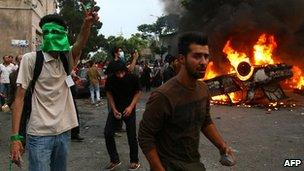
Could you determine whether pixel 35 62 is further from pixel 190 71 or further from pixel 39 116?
pixel 190 71

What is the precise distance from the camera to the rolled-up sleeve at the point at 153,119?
3225 millimetres

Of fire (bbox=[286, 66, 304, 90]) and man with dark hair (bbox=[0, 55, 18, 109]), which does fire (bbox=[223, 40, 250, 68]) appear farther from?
man with dark hair (bbox=[0, 55, 18, 109])

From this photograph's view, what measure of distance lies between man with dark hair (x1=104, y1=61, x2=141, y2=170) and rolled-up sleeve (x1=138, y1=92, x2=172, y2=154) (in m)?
3.71

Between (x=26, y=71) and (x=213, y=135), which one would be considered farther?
(x=26, y=71)

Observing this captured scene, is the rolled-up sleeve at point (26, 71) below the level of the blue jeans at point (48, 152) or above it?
→ above

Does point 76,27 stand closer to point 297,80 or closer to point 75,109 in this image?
point 297,80

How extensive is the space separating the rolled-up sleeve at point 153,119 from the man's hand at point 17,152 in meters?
1.10

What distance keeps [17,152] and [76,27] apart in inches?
1788

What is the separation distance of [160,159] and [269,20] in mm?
19434

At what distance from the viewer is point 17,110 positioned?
3838 mm

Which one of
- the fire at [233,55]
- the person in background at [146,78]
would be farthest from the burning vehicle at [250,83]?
the person in background at [146,78]

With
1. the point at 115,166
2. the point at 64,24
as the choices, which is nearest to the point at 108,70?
the point at 115,166

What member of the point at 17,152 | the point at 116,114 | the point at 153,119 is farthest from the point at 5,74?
the point at 153,119

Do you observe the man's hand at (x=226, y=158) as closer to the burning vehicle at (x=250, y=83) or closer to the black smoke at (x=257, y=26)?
the burning vehicle at (x=250, y=83)
